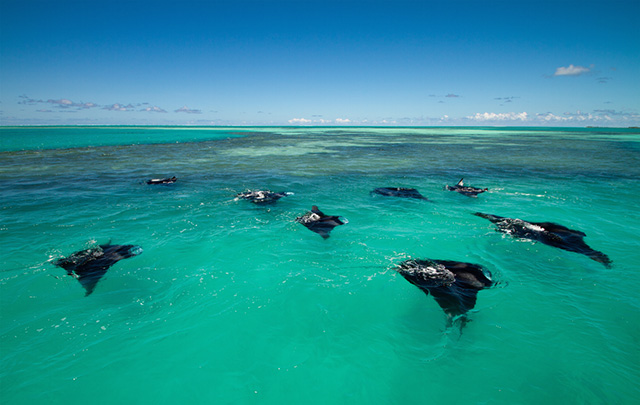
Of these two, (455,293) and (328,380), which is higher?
(455,293)

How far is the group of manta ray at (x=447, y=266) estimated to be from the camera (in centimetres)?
788

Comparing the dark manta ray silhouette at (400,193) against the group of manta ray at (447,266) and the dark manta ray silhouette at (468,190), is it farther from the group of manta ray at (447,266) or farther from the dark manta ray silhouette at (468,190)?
the group of manta ray at (447,266)

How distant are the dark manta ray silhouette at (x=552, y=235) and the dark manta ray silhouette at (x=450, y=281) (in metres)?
4.43

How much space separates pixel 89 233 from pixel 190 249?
534 cm

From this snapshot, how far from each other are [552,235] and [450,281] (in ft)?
21.8

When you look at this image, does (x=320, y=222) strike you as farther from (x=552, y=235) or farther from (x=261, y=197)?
(x=552, y=235)

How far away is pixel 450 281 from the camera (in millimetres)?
8375

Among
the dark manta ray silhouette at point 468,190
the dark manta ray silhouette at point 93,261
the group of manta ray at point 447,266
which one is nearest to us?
the group of manta ray at point 447,266

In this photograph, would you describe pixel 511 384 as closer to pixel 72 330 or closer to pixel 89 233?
pixel 72 330

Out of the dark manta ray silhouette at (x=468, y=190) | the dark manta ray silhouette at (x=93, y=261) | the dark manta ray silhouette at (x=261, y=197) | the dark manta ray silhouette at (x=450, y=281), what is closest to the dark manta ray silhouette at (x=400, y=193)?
the dark manta ray silhouette at (x=468, y=190)

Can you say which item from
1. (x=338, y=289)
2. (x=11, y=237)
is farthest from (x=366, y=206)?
(x=11, y=237)

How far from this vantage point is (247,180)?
24.0 metres

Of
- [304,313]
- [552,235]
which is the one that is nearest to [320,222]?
[304,313]

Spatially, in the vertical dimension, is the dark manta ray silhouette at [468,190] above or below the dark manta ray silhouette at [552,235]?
above
